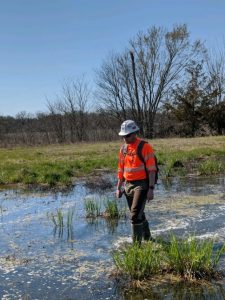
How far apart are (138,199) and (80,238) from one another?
57.1 inches

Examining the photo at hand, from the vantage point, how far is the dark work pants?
6891 millimetres

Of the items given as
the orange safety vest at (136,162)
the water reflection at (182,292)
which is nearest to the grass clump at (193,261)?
the water reflection at (182,292)

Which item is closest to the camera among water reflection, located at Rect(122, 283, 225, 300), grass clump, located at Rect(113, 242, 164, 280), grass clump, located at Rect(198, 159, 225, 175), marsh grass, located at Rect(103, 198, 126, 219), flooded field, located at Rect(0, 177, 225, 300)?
water reflection, located at Rect(122, 283, 225, 300)

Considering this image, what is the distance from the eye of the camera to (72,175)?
1592cm

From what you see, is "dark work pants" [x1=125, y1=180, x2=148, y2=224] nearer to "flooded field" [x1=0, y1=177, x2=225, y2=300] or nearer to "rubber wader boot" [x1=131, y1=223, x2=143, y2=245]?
"rubber wader boot" [x1=131, y1=223, x2=143, y2=245]

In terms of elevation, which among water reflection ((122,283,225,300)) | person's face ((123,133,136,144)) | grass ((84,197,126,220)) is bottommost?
water reflection ((122,283,225,300))

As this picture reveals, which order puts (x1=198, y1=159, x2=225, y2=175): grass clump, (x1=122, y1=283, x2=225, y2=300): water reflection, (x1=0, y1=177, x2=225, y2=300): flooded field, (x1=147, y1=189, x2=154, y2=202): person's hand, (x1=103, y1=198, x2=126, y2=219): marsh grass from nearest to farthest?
1. (x1=122, y1=283, x2=225, y2=300): water reflection
2. (x1=0, y1=177, x2=225, y2=300): flooded field
3. (x1=147, y1=189, x2=154, y2=202): person's hand
4. (x1=103, y1=198, x2=126, y2=219): marsh grass
5. (x1=198, y1=159, x2=225, y2=175): grass clump

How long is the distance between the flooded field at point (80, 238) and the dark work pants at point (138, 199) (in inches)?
25.9

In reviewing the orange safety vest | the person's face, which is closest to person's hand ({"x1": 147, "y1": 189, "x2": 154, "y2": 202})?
the orange safety vest

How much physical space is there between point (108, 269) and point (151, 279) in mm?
737

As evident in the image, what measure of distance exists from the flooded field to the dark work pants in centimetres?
66

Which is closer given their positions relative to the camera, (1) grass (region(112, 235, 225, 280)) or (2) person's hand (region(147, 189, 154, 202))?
(1) grass (region(112, 235, 225, 280))

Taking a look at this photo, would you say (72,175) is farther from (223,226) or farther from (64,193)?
(223,226)

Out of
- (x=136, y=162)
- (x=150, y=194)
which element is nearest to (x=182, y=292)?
(x=150, y=194)
